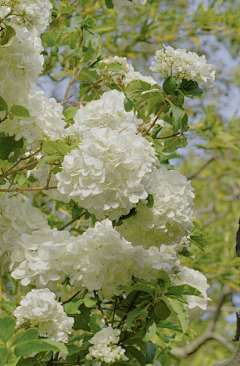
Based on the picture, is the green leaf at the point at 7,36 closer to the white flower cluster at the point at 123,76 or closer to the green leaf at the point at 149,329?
the white flower cluster at the point at 123,76

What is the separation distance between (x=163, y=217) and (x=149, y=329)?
235 millimetres

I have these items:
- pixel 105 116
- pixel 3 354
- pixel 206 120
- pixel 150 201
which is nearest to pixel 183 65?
pixel 105 116

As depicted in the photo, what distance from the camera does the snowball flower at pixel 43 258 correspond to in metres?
0.99

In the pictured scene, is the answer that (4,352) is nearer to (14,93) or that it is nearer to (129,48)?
(14,93)

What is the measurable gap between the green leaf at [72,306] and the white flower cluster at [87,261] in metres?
0.11

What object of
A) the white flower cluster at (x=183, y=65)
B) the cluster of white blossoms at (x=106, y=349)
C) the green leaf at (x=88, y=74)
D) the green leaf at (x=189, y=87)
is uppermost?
the white flower cluster at (x=183, y=65)

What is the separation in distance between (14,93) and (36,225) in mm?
296

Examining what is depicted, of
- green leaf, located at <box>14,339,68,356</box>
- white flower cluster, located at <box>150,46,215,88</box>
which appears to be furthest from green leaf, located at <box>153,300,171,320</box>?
white flower cluster, located at <box>150,46,215,88</box>

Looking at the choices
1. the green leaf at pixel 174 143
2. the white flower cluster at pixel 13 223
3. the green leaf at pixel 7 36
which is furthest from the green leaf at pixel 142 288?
the green leaf at pixel 7 36

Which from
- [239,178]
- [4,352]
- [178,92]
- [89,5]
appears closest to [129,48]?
[89,5]

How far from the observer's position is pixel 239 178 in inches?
131

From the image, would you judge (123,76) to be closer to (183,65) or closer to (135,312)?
(183,65)

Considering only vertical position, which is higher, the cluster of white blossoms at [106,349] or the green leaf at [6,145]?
the green leaf at [6,145]

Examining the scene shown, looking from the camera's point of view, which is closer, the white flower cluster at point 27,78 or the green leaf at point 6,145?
the white flower cluster at point 27,78
